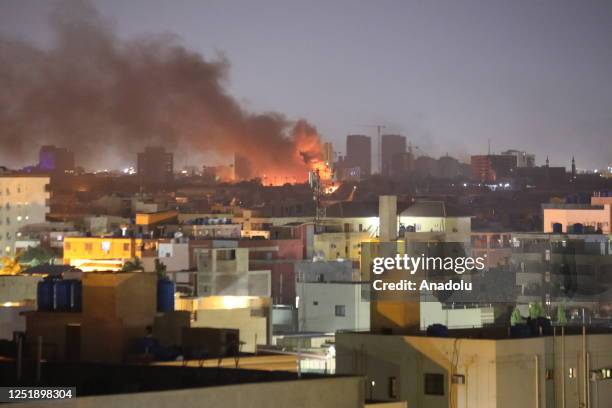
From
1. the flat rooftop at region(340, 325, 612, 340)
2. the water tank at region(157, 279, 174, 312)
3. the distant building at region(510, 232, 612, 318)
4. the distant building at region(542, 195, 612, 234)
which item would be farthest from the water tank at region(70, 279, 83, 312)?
the distant building at region(542, 195, 612, 234)

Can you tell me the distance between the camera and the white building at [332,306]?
2664cm

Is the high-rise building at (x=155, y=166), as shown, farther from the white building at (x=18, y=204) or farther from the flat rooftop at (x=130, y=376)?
the flat rooftop at (x=130, y=376)

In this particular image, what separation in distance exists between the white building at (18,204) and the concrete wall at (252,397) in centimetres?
4358

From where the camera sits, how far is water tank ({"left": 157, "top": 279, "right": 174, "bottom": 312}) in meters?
13.6

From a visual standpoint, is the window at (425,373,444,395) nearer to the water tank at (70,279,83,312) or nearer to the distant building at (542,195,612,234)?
the water tank at (70,279,83,312)

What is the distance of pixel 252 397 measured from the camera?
8586mm

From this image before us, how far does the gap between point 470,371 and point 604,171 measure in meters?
87.4

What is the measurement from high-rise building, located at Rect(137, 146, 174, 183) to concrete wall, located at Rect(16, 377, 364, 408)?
9133 cm

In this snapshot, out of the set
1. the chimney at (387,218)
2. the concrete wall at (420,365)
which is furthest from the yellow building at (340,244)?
the concrete wall at (420,365)

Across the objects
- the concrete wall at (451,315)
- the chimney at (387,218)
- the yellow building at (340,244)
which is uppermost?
the yellow building at (340,244)

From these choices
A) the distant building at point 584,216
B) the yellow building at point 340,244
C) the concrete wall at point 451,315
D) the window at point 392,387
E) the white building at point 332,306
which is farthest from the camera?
the yellow building at point 340,244

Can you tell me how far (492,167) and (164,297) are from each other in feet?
323

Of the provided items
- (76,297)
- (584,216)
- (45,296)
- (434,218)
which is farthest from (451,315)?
(434,218)

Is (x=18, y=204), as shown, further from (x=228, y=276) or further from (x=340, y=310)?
(x=340, y=310)
